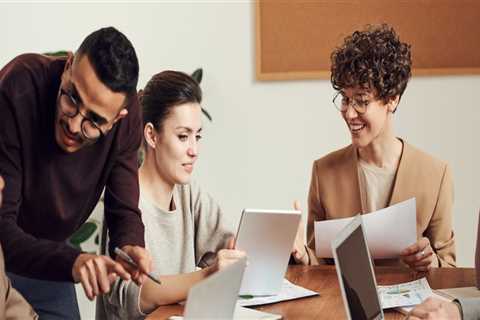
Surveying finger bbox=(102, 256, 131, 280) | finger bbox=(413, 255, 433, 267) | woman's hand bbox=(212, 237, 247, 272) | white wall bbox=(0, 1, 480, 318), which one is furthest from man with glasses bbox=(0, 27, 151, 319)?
white wall bbox=(0, 1, 480, 318)

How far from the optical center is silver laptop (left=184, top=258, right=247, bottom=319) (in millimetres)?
1622

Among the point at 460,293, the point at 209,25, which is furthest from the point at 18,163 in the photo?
the point at 209,25

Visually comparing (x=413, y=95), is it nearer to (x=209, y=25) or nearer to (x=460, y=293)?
(x=209, y=25)

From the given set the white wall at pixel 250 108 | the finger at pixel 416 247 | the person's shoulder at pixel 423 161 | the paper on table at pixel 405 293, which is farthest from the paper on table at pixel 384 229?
the white wall at pixel 250 108

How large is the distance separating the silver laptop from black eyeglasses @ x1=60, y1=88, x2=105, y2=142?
552 millimetres

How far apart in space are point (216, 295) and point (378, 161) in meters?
1.45

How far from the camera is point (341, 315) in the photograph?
7.55 ft

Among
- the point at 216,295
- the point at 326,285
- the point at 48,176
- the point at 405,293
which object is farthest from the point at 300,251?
the point at 216,295

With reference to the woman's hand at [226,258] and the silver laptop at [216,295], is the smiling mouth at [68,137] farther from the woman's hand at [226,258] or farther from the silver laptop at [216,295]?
the silver laptop at [216,295]

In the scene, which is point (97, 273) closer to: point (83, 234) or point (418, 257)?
point (418, 257)

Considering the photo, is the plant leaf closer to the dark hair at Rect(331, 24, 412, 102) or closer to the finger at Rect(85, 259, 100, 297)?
the dark hair at Rect(331, 24, 412, 102)

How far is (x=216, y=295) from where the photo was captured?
1.74 m

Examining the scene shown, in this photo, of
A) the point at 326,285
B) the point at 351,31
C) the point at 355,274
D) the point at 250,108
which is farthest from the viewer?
the point at 250,108

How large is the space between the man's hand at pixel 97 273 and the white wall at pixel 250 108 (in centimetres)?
229
